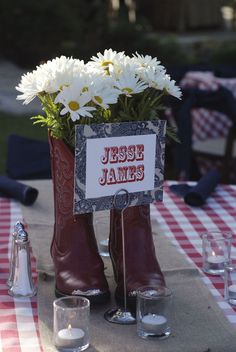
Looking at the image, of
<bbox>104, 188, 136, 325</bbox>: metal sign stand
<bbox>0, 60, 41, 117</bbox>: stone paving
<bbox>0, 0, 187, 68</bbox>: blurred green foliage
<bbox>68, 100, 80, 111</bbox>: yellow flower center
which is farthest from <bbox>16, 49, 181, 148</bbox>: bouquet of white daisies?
<bbox>0, 0, 187, 68</bbox>: blurred green foliage

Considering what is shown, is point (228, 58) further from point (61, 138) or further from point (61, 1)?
point (61, 138)

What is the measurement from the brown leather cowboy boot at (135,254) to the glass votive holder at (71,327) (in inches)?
6.3

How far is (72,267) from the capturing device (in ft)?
5.30

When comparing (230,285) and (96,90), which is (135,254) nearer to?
(230,285)

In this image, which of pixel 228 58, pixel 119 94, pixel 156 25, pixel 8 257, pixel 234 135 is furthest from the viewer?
pixel 156 25

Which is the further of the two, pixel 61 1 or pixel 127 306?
pixel 61 1

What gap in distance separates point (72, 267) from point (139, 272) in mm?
136

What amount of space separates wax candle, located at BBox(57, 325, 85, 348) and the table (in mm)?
25

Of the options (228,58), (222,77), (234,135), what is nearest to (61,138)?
(234,135)

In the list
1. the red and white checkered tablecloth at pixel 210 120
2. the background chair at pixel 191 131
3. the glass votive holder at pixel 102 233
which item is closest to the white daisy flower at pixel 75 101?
the glass votive holder at pixel 102 233

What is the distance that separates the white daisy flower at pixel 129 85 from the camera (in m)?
1.53

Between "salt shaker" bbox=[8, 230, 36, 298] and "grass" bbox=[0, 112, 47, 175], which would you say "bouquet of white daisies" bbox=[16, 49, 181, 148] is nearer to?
"salt shaker" bbox=[8, 230, 36, 298]

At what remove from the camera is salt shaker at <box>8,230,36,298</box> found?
68.3 inches

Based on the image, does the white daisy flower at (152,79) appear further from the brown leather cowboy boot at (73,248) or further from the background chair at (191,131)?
the background chair at (191,131)
